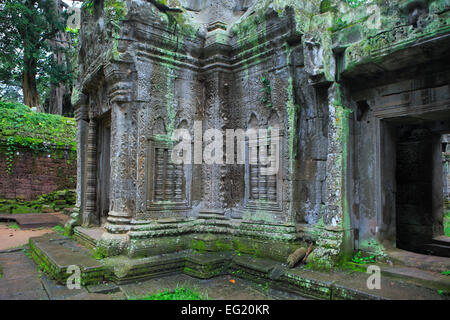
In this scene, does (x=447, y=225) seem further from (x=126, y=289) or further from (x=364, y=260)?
(x=126, y=289)

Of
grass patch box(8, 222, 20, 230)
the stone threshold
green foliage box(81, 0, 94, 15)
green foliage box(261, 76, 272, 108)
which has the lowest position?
grass patch box(8, 222, 20, 230)

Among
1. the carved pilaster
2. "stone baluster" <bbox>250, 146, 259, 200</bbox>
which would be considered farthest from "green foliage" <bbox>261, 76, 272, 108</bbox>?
the carved pilaster

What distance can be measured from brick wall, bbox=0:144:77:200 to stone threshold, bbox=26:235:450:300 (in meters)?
8.14

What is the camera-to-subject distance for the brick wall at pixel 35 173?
1205cm

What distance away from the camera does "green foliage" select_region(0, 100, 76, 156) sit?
12.1 metres

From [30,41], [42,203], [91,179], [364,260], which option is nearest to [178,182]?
[91,179]

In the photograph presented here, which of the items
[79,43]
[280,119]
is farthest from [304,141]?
[79,43]

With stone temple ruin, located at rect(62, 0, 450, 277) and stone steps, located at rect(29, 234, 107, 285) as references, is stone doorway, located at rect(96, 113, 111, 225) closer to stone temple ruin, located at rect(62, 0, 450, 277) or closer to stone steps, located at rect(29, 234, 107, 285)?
stone temple ruin, located at rect(62, 0, 450, 277)

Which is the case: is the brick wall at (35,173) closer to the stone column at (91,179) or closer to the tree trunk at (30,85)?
the tree trunk at (30,85)

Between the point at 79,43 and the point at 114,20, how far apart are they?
2396 mm

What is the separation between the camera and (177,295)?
3.83 metres

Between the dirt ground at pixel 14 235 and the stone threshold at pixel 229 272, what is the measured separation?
205 centimetres

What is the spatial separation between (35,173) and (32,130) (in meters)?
1.74

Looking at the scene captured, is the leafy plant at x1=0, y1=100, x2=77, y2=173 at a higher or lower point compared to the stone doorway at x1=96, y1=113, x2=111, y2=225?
higher
